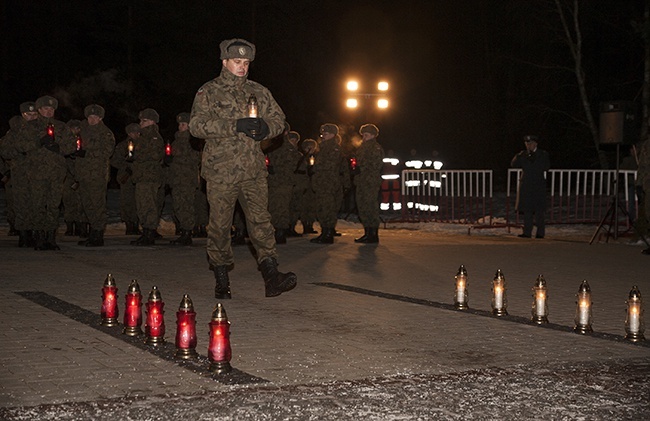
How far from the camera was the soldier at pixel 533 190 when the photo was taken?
22.7m

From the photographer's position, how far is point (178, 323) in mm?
7598

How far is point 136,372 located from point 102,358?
576 mm

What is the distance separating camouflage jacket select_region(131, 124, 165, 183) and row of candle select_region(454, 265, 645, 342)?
884cm

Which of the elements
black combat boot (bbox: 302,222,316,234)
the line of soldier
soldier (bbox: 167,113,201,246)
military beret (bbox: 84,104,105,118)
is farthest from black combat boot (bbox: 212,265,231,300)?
black combat boot (bbox: 302,222,316,234)

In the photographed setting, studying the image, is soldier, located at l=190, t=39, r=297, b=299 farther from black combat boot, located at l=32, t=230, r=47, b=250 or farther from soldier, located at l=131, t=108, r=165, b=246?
soldier, located at l=131, t=108, r=165, b=246

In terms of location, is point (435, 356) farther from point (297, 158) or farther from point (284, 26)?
point (284, 26)

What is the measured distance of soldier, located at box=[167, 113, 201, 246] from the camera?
1888 cm

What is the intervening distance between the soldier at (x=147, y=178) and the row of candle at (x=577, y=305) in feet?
28.6

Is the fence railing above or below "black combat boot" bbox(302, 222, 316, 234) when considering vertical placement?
above

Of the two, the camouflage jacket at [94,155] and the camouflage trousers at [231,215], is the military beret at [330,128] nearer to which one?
the camouflage jacket at [94,155]

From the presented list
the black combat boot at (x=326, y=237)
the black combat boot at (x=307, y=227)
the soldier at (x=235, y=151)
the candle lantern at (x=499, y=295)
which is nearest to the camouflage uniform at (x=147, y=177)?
the black combat boot at (x=326, y=237)

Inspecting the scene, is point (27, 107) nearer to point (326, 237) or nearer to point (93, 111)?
point (93, 111)

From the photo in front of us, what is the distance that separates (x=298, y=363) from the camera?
25.3 feet

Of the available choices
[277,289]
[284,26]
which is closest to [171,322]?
[277,289]
